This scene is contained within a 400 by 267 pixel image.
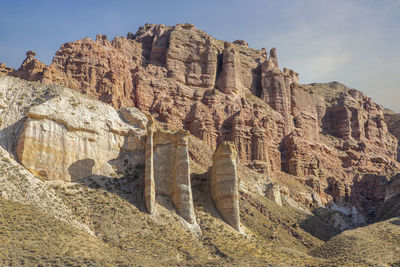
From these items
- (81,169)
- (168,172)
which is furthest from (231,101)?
(81,169)

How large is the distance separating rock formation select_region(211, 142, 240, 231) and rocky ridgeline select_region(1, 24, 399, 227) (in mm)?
31804

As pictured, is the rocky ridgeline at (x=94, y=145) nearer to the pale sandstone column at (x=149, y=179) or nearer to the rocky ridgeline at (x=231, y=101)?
the pale sandstone column at (x=149, y=179)

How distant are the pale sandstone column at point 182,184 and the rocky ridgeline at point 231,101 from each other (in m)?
32.2

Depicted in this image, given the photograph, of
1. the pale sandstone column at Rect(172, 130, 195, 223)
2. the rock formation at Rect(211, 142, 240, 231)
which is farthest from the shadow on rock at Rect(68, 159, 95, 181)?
the rock formation at Rect(211, 142, 240, 231)

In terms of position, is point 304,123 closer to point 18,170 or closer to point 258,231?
point 258,231

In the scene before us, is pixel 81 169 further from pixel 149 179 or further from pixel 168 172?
pixel 168 172

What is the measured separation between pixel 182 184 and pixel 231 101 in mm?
55273

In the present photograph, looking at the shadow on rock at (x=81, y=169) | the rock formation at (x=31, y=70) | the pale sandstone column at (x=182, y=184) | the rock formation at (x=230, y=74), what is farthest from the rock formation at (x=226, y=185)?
the rock formation at (x=230, y=74)

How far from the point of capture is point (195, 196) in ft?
178

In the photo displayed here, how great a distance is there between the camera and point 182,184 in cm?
5069

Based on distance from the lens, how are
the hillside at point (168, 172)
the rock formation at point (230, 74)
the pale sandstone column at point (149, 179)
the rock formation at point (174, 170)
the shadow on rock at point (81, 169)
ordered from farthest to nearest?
the rock formation at point (230, 74) < the rock formation at point (174, 170) < the pale sandstone column at point (149, 179) < the shadow on rock at point (81, 169) < the hillside at point (168, 172)

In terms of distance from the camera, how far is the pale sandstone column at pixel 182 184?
162 feet

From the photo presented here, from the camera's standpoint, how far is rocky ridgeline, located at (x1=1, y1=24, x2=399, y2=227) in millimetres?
89000

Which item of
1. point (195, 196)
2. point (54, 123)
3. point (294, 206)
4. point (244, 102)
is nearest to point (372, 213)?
point (294, 206)
